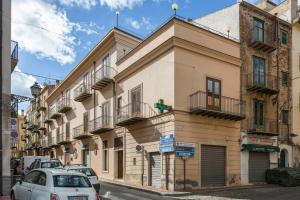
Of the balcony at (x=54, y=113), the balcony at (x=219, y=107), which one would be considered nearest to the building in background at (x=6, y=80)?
the balcony at (x=219, y=107)

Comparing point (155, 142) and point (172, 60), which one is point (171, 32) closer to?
point (172, 60)

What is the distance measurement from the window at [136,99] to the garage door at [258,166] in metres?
8.00

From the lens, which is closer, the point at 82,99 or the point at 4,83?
the point at 4,83

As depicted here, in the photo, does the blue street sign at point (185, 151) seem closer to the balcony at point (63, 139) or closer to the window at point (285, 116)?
the window at point (285, 116)

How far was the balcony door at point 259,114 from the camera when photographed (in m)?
27.2

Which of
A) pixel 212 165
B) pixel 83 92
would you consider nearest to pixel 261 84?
pixel 212 165

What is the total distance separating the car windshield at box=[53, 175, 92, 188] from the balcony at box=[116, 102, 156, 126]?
13.2 metres

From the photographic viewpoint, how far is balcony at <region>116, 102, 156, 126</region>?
25.2m

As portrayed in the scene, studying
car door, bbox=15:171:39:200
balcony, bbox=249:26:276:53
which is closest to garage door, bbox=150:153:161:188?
balcony, bbox=249:26:276:53

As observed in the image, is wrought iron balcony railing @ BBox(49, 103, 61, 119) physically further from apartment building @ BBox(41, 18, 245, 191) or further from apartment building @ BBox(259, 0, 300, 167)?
apartment building @ BBox(259, 0, 300, 167)

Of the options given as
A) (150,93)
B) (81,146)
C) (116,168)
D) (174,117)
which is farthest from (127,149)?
(81,146)

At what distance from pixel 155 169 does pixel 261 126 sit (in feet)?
27.3

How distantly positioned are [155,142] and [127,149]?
435 cm

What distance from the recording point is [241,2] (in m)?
26.7
